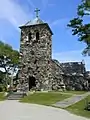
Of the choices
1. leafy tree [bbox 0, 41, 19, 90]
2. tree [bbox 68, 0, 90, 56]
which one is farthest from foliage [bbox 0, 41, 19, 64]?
tree [bbox 68, 0, 90, 56]

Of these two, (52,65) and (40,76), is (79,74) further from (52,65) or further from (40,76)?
(40,76)

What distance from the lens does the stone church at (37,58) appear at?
41969 millimetres

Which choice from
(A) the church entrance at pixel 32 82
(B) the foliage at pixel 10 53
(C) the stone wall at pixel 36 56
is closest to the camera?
(C) the stone wall at pixel 36 56

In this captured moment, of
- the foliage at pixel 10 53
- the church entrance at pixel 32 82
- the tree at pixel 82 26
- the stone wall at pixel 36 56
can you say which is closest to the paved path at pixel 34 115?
the tree at pixel 82 26

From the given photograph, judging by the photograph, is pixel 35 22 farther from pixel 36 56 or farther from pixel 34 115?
pixel 34 115

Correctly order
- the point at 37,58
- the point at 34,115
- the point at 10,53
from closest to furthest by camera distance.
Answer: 1. the point at 34,115
2. the point at 37,58
3. the point at 10,53

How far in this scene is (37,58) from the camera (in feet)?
141

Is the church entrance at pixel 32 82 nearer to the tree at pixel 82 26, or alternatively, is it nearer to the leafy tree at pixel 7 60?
the leafy tree at pixel 7 60

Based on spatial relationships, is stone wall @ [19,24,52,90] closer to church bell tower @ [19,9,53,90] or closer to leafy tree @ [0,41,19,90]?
church bell tower @ [19,9,53,90]

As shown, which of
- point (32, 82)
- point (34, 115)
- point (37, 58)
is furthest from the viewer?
point (32, 82)

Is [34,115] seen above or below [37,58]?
below

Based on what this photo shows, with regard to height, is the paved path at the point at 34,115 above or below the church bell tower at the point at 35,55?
below

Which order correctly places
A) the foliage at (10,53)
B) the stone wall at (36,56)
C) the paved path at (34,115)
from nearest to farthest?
the paved path at (34,115) < the stone wall at (36,56) < the foliage at (10,53)

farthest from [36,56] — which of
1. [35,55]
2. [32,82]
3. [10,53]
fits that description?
[10,53]
